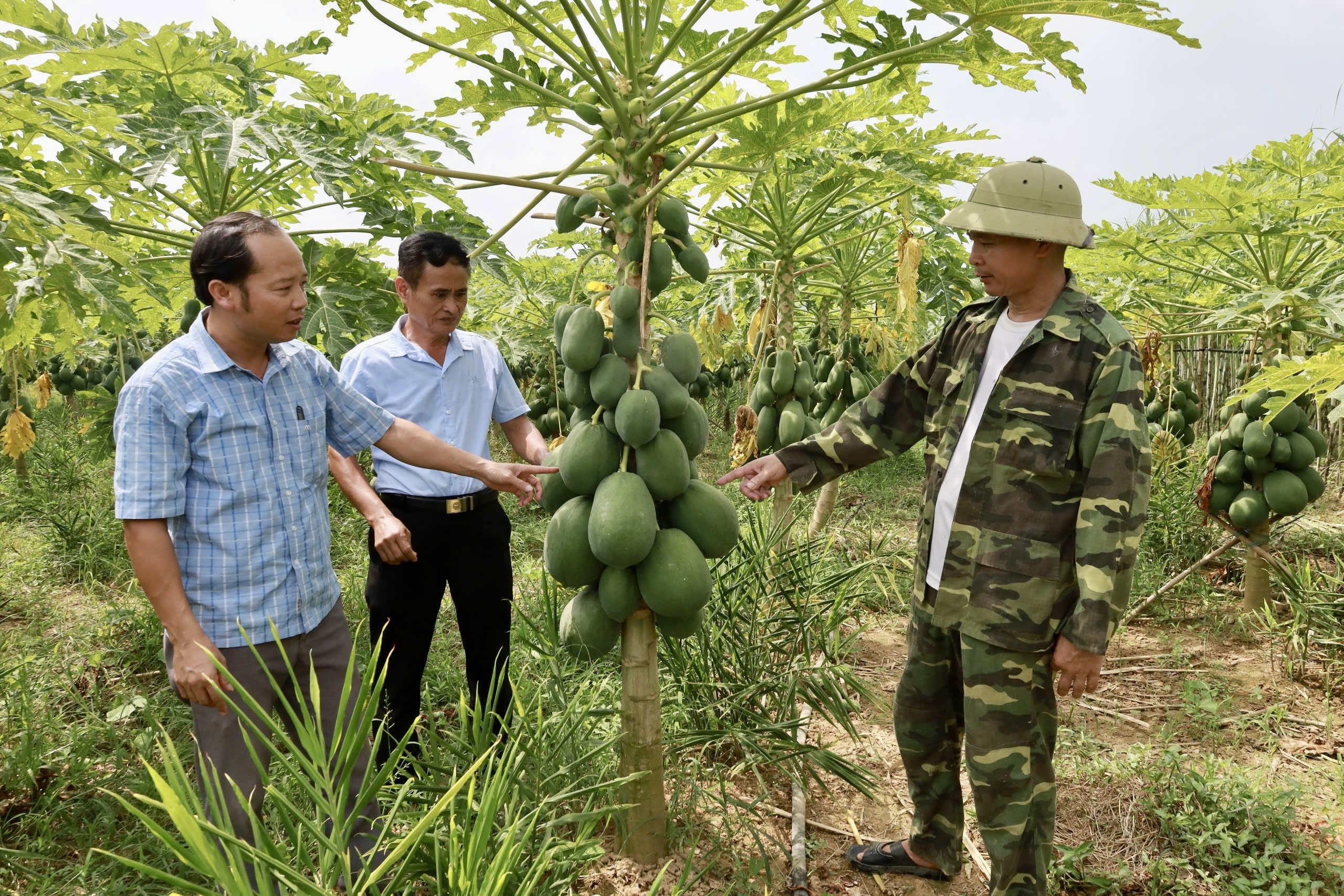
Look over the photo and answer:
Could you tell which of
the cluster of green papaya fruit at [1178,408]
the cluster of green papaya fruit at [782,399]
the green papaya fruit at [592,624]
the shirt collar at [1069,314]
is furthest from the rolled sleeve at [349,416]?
the cluster of green papaya fruit at [1178,408]

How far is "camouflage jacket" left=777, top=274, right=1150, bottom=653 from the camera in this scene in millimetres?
1927

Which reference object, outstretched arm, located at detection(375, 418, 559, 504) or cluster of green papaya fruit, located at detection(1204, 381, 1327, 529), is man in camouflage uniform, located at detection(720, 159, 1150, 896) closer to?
outstretched arm, located at detection(375, 418, 559, 504)

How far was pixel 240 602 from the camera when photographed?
1.95 m

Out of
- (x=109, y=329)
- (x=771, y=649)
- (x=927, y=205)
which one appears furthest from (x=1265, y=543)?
(x=109, y=329)

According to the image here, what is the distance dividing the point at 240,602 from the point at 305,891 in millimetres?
896

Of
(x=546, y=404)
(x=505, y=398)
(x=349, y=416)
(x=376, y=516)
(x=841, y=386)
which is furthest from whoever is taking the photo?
(x=546, y=404)

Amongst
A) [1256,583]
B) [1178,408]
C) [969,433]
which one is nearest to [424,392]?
[969,433]

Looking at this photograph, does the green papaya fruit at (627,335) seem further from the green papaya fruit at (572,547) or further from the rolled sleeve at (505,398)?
the rolled sleeve at (505,398)

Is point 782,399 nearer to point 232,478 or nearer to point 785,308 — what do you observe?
point 785,308

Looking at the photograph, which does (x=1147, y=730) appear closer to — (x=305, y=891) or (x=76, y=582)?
(x=305, y=891)

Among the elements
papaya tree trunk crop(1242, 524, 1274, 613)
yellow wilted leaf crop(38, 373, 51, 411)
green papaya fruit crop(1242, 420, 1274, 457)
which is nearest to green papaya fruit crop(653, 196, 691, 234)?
green papaya fruit crop(1242, 420, 1274, 457)

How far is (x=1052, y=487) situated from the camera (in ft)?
6.67

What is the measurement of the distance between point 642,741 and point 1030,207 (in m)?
1.63

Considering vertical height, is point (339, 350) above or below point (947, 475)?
above
